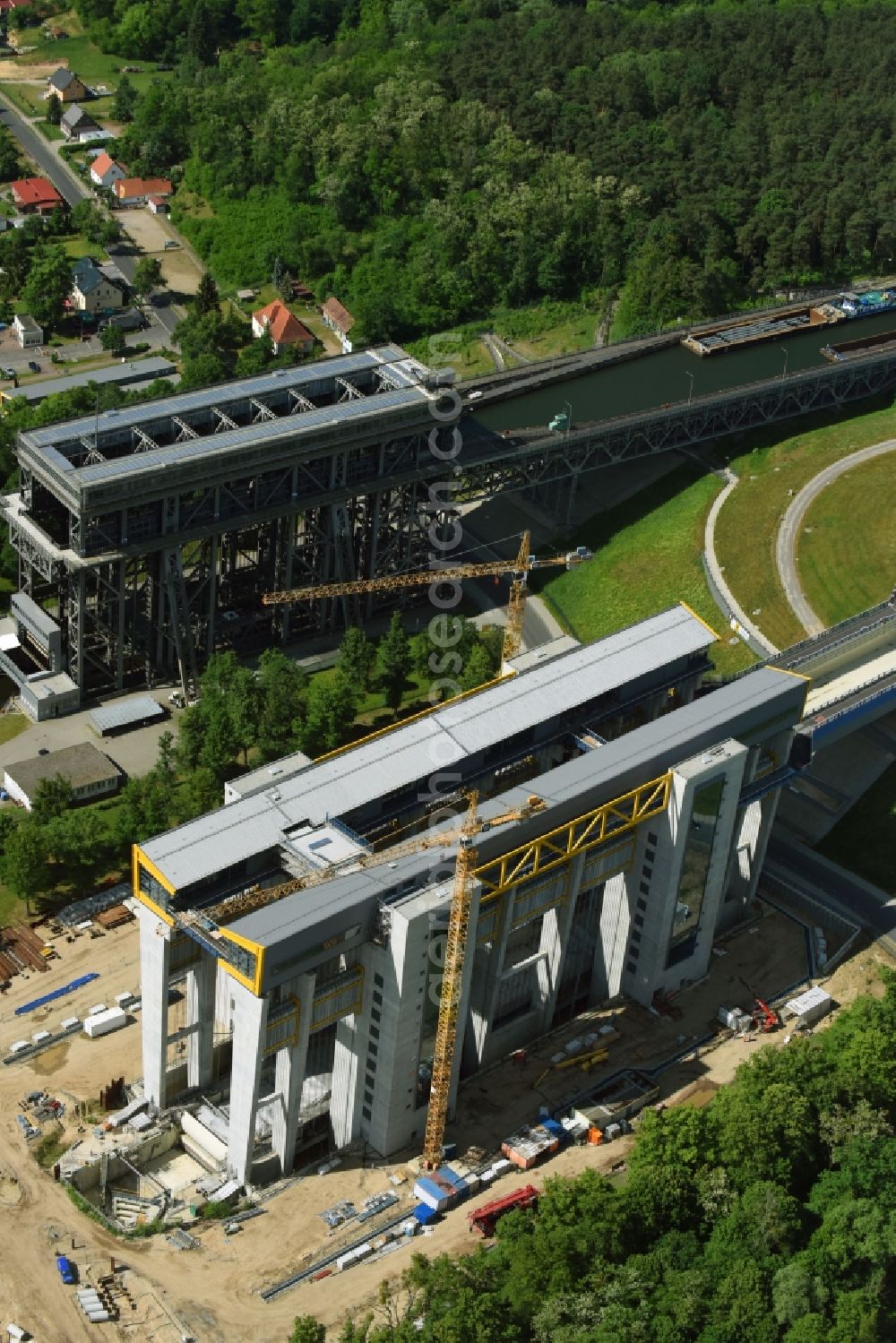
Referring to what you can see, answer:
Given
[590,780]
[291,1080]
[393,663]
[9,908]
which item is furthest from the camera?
[393,663]

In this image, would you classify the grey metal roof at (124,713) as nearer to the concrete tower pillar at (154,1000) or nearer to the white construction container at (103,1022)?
the white construction container at (103,1022)

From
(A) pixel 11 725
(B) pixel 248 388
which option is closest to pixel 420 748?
(A) pixel 11 725

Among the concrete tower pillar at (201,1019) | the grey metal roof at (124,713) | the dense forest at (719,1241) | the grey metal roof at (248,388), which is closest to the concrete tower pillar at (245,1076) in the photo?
the concrete tower pillar at (201,1019)

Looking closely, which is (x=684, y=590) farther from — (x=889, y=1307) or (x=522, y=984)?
(x=889, y=1307)

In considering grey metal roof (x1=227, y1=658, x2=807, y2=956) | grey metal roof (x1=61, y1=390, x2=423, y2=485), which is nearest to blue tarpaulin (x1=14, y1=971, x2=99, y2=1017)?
grey metal roof (x1=227, y1=658, x2=807, y2=956)

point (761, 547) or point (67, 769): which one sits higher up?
point (761, 547)

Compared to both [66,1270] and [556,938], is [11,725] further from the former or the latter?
[66,1270]
